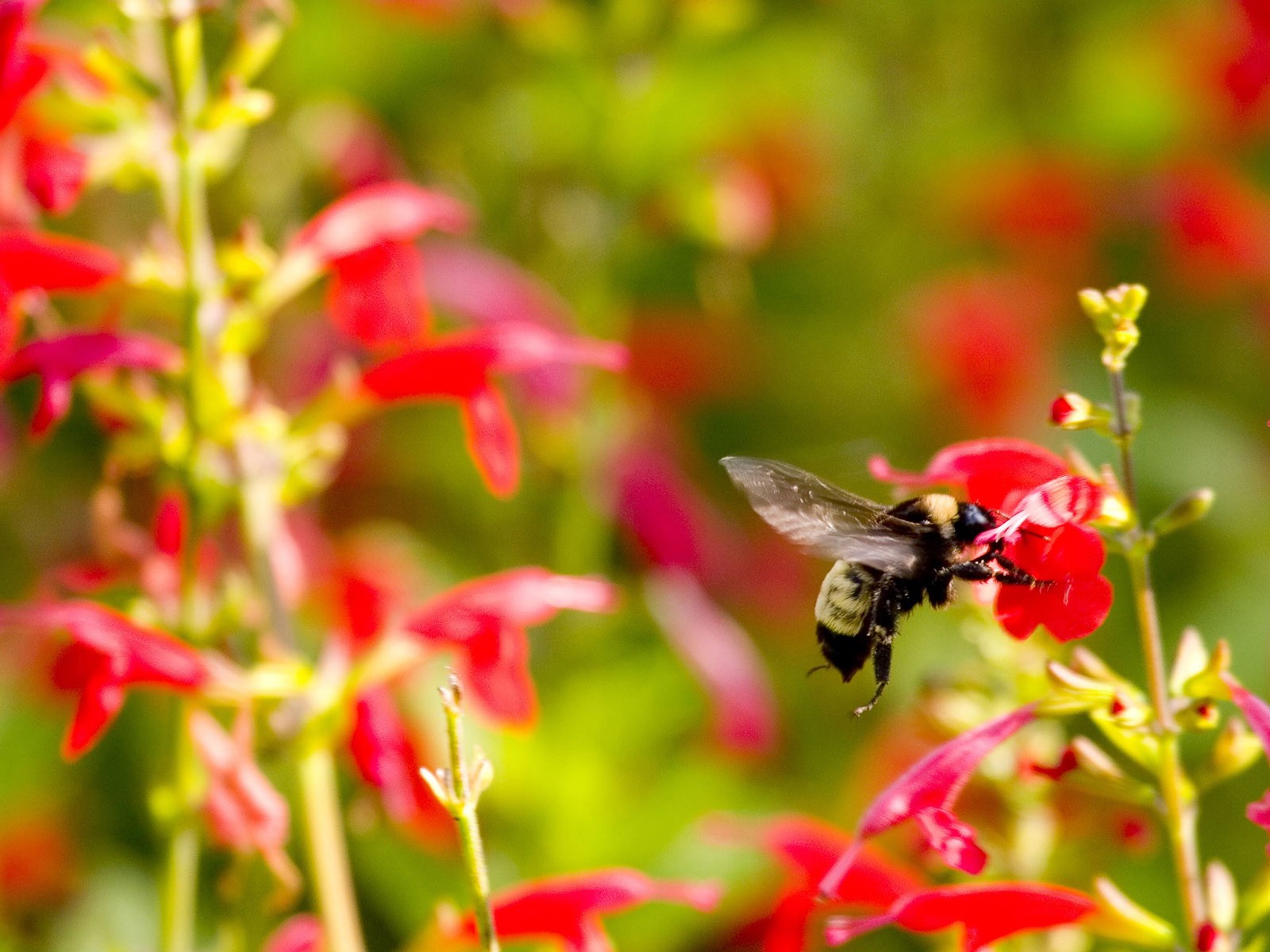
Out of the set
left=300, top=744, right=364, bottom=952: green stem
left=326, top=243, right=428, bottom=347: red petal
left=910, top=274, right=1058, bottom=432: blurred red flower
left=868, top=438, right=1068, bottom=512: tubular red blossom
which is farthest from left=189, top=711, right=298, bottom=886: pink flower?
left=910, top=274, right=1058, bottom=432: blurred red flower

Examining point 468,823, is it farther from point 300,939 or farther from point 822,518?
point 300,939

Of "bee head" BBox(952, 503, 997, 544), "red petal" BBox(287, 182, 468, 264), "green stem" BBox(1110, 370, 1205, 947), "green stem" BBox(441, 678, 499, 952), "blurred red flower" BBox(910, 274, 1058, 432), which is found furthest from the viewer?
"blurred red flower" BBox(910, 274, 1058, 432)

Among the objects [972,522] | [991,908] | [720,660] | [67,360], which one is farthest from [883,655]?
[720,660]

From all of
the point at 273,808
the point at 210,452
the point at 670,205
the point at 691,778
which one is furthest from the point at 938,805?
the point at 670,205

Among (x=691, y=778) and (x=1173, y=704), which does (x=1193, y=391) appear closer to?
(x=691, y=778)

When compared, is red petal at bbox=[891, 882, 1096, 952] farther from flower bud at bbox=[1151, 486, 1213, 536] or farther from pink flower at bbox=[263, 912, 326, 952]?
pink flower at bbox=[263, 912, 326, 952]

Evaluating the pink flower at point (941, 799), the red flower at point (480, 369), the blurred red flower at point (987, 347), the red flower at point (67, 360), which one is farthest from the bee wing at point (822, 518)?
the blurred red flower at point (987, 347)
